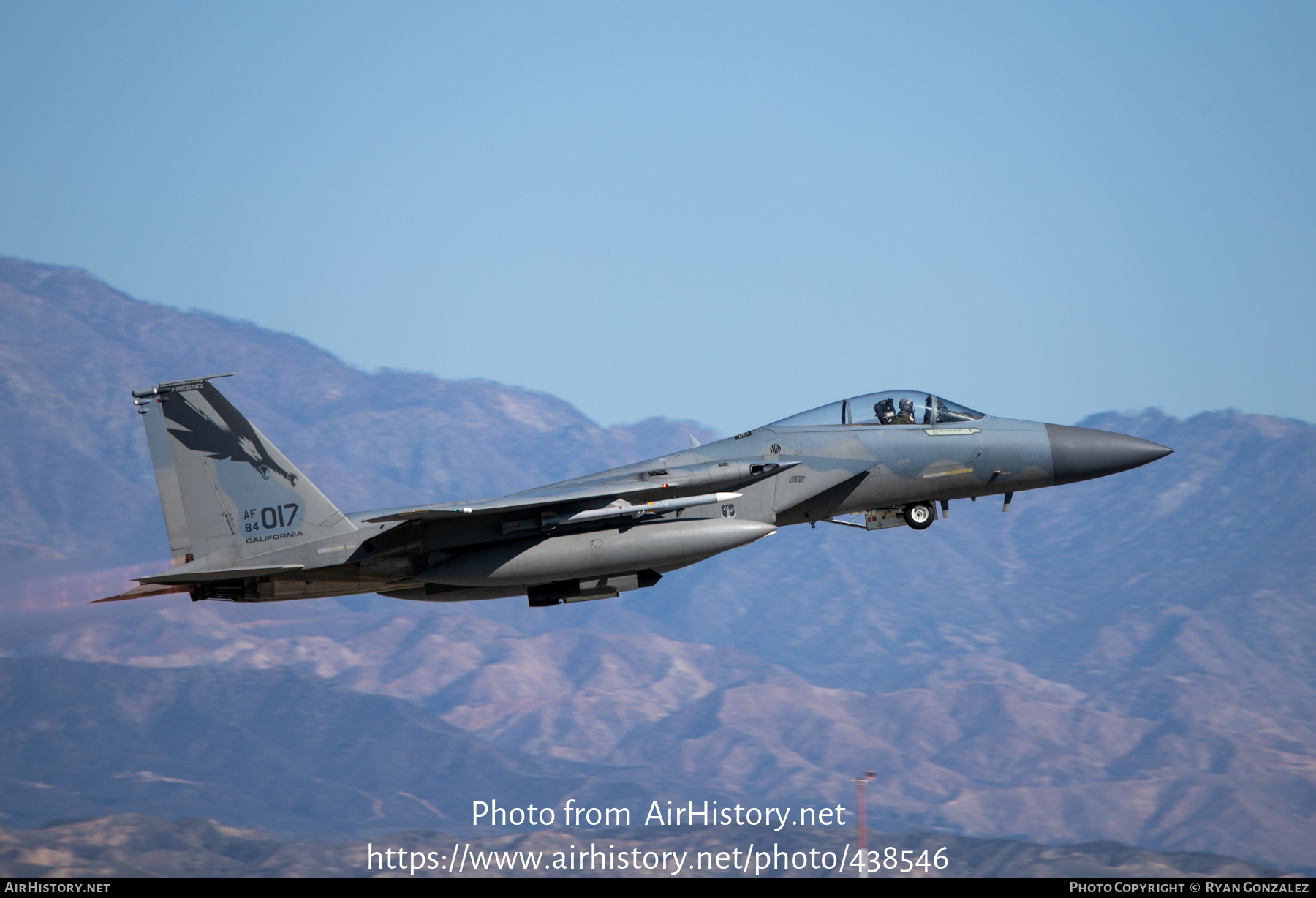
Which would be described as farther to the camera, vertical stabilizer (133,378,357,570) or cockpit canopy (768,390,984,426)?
cockpit canopy (768,390,984,426)

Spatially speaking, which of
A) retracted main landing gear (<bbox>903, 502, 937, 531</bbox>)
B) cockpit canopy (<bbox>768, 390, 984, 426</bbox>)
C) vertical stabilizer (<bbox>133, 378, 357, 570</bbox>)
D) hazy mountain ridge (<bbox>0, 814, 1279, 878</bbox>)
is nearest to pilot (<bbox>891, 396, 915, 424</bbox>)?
cockpit canopy (<bbox>768, 390, 984, 426</bbox>)

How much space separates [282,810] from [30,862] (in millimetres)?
57962

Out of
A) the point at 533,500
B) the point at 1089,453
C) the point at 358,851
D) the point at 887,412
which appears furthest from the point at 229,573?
the point at 358,851

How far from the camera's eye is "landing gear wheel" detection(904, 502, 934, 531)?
23.5 metres

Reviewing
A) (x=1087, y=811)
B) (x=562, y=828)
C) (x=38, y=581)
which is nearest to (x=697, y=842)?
(x=562, y=828)

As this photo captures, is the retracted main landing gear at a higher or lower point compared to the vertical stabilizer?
lower

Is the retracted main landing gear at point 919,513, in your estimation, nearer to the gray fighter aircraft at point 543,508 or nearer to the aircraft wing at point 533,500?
the gray fighter aircraft at point 543,508

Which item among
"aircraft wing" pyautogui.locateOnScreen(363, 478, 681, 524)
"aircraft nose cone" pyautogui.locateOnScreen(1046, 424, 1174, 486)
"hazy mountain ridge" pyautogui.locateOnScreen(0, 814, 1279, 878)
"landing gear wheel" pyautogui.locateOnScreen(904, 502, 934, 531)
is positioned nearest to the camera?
"aircraft wing" pyautogui.locateOnScreen(363, 478, 681, 524)

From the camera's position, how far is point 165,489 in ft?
72.4

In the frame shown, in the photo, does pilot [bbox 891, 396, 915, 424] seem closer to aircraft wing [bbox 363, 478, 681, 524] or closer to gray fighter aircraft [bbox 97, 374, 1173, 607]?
gray fighter aircraft [bbox 97, 374, 1173, 607]

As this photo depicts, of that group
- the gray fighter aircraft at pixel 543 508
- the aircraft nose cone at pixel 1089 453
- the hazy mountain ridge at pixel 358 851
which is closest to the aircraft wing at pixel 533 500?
the gray fighter aircraft at pixel 543 508

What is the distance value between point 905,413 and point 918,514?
1789mm

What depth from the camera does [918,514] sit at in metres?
23.6

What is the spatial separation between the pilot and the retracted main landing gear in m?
1.45
